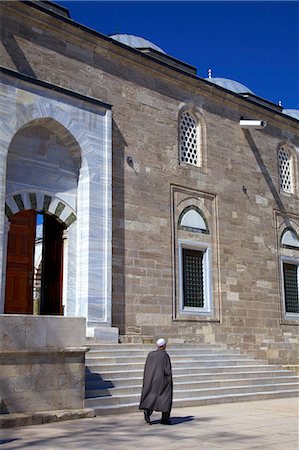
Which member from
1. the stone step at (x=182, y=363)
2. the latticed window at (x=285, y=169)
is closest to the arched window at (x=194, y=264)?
the stone step at (x=182, y=363)

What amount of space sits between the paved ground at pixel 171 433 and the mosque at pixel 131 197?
356 centimetres

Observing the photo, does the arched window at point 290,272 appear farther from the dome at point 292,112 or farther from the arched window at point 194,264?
the dome at point 292,112

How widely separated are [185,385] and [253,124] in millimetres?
7920

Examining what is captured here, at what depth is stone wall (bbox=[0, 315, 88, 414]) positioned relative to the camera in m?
6.75

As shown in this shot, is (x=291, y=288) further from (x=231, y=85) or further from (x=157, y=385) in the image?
(x=157, y=385)

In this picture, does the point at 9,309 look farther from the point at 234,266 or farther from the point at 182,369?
the point at 234,266

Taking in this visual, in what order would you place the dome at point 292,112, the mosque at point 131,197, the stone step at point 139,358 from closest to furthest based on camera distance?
the stone step at point 139,358 → the mosque at point 131,197 → the dome at point 292,112

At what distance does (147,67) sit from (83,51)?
1758mm

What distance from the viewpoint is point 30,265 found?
1178 cm

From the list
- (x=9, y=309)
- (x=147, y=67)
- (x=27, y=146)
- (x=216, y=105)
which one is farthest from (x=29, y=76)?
(x=216, y=105)

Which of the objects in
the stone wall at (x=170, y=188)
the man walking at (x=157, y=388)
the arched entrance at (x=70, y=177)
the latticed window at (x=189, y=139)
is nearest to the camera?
the man walking at (x=157, y=388)

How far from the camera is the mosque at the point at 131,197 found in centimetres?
1097

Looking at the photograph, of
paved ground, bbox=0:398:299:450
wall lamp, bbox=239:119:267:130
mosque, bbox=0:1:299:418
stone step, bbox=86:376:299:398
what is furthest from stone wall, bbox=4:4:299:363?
paved ground, bbox=0:398:299:450

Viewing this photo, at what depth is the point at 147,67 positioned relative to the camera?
43.1 feet
